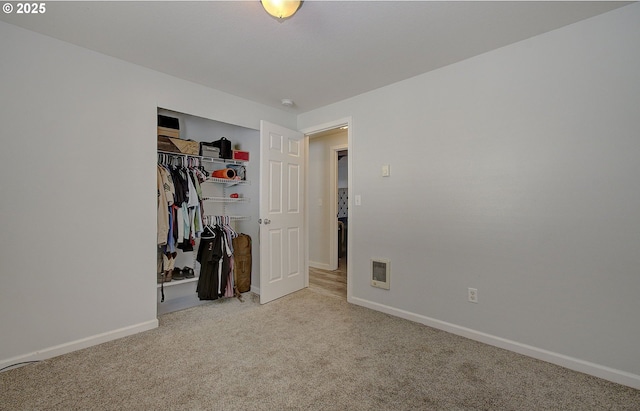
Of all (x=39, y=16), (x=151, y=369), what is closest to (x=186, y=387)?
(x=151, y=369)

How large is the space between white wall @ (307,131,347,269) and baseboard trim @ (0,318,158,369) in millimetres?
2812

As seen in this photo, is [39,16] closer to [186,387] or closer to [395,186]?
[186,387]

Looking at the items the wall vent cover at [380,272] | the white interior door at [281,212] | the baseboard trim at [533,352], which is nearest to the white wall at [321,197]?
the white interior door at [281,212]

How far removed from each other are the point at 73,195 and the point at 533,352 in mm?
3620

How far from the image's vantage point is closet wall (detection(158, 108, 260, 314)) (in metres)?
3.31

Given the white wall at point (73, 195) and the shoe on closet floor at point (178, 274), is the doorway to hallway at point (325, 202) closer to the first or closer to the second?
the shoe on closet floor at point (178, 274)

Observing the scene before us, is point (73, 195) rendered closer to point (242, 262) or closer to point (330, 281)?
point (242, 262)

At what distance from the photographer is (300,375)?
5.82ft

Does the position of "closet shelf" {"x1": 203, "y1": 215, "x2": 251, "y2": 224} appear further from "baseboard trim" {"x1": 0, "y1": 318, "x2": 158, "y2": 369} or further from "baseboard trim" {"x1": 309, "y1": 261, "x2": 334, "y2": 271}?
"baseboard trim" {"x1": 309, "y1": 261, "x2": 334, "y2": 271}

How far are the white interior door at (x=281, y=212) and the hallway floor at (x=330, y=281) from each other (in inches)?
11.5

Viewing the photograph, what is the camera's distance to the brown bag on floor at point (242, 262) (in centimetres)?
333

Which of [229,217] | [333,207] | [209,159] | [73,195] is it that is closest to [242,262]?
[229,217]

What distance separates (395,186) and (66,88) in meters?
2.85

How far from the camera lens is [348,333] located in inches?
93.1
